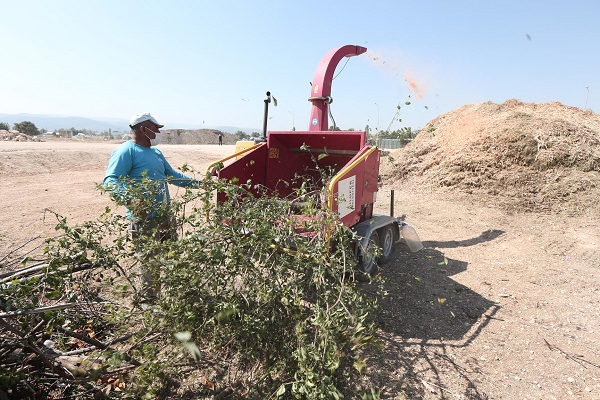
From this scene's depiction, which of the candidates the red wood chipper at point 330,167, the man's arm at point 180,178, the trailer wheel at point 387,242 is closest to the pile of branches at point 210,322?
the man's arm at point 180,178

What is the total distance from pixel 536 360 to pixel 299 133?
3.27m

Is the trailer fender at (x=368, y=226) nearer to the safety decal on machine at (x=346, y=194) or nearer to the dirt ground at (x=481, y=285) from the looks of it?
the safety decal on machine at (x=346, y=194)

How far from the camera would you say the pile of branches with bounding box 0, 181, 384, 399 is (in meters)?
2.00

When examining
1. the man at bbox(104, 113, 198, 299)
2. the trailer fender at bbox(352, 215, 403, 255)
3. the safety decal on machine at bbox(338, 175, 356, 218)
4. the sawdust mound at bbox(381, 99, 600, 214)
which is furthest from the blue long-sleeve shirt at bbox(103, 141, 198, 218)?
the sawdust mound at bbox(381, 99, 600, 214)

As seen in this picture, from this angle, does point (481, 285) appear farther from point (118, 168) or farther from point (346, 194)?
point (118, 168)

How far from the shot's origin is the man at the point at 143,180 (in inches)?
109

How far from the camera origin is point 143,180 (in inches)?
107

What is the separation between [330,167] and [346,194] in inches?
19.1

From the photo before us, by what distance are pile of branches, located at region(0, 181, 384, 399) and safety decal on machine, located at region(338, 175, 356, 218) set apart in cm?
92

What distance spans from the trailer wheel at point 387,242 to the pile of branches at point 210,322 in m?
2.17

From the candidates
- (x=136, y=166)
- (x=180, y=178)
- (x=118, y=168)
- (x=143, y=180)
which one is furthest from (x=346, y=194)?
(x=118, y=168)

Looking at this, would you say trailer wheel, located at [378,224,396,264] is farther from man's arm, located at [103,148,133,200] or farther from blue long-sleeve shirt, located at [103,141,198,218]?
man's arm, located at [103,148,133,200]

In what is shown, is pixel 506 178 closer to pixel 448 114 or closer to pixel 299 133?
pixel 448 114

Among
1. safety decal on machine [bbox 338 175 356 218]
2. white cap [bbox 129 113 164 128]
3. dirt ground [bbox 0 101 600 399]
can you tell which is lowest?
dirt ground [bbox 0 101 600 399]
